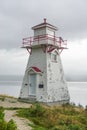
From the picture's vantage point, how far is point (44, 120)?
14.1 metres

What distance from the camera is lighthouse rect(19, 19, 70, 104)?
22.5m

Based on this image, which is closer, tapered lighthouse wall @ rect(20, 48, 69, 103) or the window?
tapered lighthouse wall @ rect(20, 48, 69, 103)

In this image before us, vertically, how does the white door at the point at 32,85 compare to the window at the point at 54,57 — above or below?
below

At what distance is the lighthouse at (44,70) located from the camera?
22.5 metres

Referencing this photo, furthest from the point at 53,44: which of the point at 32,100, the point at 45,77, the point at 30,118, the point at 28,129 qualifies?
the point at 28,129

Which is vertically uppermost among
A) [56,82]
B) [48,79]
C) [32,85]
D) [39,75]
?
[39,75]

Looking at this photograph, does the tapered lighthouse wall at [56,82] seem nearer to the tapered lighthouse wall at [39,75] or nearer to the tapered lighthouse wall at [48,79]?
Answer: the tapered lighthouse wall at [48,79]

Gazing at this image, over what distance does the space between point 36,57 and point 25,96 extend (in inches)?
162

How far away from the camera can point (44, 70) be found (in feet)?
74.6

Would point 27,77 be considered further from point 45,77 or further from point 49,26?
point 49,26

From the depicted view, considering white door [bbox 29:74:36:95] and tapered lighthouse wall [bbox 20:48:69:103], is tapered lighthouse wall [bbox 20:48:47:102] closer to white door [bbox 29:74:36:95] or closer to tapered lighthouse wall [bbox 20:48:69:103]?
tapered lighthouse wall [bbox 20:48:69:103]

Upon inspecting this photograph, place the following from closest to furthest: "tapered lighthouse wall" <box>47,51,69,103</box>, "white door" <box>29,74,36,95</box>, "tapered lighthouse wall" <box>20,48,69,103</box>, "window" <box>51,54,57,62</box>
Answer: "tapered lighthouse wall" <box>20,48,69,103</box>, "tapered lighthouse wall" <box>47,51,69,103</box>, "white door" <box>29,74,36,95</box>, "window" <box>51,54,57,62</box>

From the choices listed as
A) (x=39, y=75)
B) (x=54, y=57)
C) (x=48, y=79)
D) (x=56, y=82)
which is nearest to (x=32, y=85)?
(x=39, y=75)

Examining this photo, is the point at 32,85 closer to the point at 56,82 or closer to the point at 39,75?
the point at 39,75
